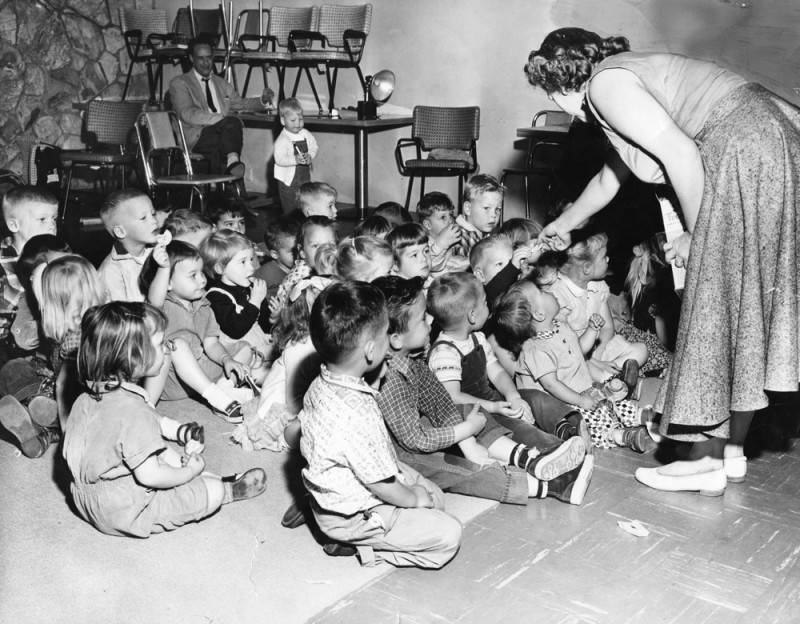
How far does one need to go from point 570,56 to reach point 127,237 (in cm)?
218

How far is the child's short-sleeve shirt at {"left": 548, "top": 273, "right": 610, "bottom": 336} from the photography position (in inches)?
161

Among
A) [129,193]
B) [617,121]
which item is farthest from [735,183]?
[129,193]

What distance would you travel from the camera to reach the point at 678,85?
2688mm

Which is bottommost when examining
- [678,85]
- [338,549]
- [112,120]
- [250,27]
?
[338,549]

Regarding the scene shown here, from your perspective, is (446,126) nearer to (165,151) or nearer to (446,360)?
(165,151)

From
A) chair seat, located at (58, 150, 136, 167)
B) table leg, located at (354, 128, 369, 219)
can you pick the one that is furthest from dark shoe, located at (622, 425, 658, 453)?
chair seat, located at (58, 150, 136, 167)

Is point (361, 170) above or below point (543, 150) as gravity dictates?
below

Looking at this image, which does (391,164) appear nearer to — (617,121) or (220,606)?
(617,121)

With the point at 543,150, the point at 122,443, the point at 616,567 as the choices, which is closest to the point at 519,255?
the point at 616,567

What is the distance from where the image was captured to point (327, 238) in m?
3.90

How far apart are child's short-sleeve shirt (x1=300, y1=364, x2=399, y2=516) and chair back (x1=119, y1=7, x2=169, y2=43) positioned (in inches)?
326

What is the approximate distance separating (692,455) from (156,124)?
16.7ft

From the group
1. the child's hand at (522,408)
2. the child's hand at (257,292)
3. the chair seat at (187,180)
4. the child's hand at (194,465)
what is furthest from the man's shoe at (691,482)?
the chair seat at (187,180)

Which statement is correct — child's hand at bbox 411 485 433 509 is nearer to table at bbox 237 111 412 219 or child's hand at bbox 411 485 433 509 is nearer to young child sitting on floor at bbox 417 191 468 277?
young child sitting on floor at bbox 417 191 468 277
